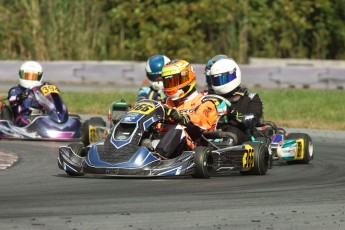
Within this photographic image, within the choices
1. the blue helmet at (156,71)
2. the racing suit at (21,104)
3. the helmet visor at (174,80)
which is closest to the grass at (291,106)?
the blue helmet at (156,71)

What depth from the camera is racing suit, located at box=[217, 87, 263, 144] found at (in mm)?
11742

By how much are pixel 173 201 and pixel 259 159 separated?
8.19 feet

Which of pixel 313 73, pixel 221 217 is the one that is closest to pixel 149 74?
pixel 221 217

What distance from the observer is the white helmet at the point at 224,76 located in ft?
39.5

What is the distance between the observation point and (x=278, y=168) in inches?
481

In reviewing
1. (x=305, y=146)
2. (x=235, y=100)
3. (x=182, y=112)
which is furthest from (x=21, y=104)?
(x=182, y=112)

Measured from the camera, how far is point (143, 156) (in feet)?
33.9

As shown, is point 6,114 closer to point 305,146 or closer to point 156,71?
point 156,71

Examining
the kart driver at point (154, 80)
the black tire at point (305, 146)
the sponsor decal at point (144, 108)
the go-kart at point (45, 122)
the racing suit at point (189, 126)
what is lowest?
the go-kart at point (45, 122)

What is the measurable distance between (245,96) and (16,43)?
66.0ft

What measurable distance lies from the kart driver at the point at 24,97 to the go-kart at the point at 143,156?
5400mm

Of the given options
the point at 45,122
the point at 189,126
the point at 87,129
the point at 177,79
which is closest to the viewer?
the point at 189,126

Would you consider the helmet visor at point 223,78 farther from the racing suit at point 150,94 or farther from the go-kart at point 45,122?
the go-kart at point 45,122

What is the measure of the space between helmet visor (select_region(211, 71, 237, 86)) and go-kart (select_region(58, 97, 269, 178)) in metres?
1.20
